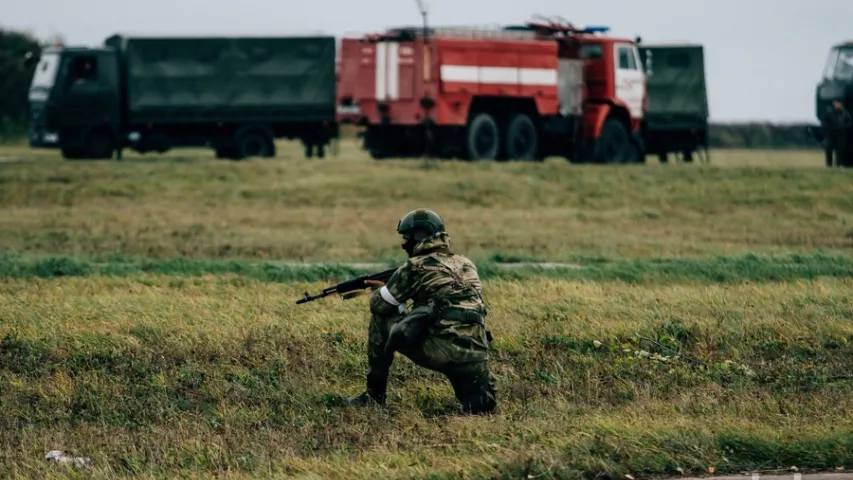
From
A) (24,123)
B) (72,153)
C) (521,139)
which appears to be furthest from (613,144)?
(24,123)

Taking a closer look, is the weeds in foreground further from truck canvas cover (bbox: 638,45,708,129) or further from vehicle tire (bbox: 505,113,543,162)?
truck canvas cover (bbox: 638,45,708,129)

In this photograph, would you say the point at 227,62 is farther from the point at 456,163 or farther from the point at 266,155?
the point at 456,163

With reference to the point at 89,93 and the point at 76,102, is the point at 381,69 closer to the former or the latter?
the point at 89,93

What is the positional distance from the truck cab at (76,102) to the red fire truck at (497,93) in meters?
5.27

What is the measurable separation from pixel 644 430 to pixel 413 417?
152 centimetres

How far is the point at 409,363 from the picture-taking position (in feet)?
38.5

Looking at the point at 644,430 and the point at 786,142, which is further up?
the point at 644,430

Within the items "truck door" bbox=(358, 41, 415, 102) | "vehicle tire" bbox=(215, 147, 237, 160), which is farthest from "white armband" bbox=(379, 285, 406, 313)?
"vehicle tire" bbox=(215, 147, 237, 160)

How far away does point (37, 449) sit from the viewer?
9.12 m

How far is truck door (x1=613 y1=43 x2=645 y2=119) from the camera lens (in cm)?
3475

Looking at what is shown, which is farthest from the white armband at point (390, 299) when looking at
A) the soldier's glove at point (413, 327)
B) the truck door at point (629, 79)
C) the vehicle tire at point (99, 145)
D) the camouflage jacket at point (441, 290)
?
the vehicle tire at point (99, 145)

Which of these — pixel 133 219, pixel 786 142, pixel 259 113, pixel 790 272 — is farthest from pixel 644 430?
pixel 786 142

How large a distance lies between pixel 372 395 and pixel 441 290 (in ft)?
3.18

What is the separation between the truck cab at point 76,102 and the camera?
1378 inches
